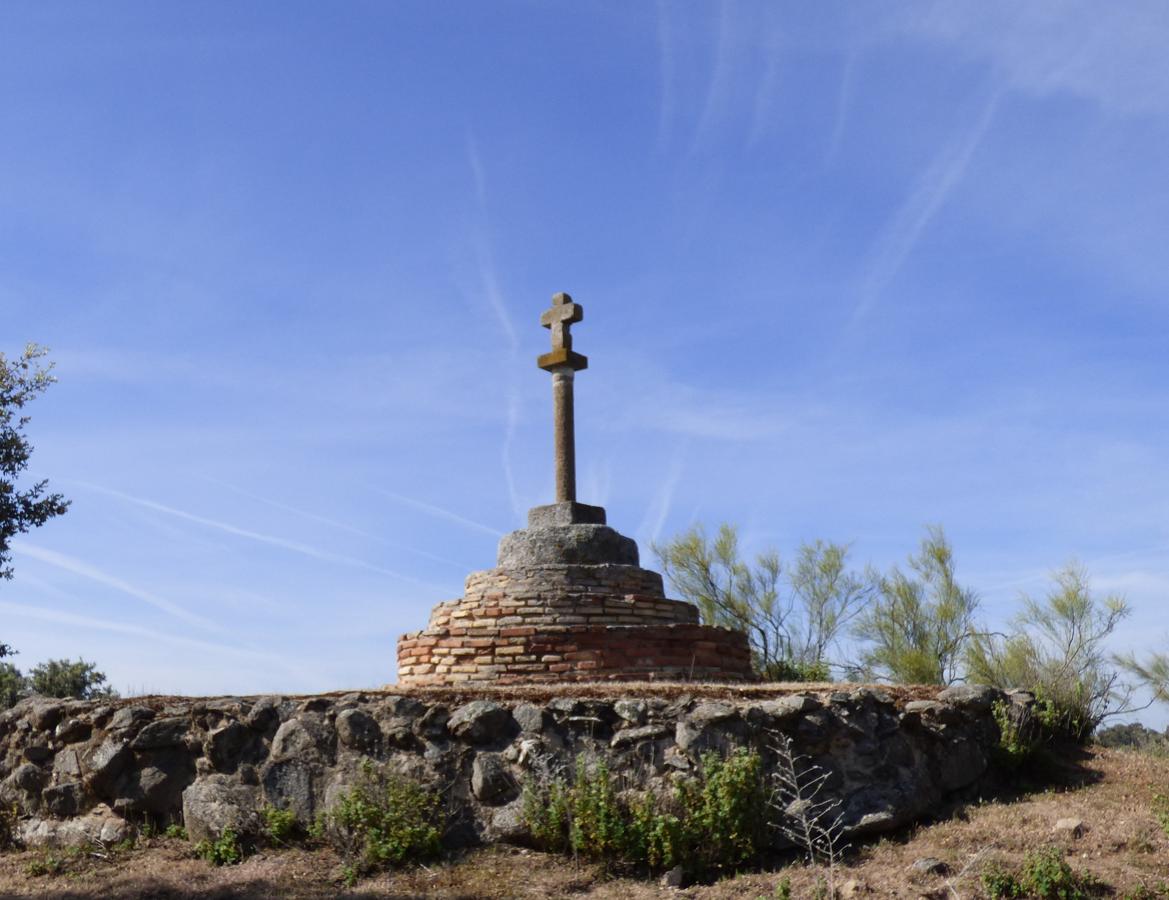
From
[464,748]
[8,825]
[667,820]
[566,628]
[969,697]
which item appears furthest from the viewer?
[566,628]

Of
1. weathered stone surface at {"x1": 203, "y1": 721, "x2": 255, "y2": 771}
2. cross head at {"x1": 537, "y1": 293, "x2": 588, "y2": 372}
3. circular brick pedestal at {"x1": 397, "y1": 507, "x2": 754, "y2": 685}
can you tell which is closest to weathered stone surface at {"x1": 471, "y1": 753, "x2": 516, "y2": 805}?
weathered stone surface at {"x1": 203, "y1": 721, "x2": 255, "y2": 771}

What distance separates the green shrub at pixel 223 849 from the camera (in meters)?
8.95

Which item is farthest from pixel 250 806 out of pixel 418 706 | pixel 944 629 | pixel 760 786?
pixel 944 629

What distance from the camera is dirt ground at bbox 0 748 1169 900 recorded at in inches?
318

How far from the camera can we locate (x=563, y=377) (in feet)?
48.8

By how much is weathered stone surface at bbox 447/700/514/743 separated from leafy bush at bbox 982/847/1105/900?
3.73 m

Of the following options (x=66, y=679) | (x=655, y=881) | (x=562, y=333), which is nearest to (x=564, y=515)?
(x=562, y=333)

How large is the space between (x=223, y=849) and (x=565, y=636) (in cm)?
442

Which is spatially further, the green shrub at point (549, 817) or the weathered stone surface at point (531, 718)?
the weathered stone surface at point (531, 718)

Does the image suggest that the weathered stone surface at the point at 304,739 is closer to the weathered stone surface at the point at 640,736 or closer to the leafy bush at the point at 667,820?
the leafy bush at the point at 667,820

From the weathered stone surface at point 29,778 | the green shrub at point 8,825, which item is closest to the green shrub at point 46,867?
the green shrub at point 8,825

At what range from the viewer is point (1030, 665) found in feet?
39.9

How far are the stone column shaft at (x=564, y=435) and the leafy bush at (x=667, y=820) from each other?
5828mm

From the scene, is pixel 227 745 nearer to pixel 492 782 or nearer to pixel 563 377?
pixel 492 782
